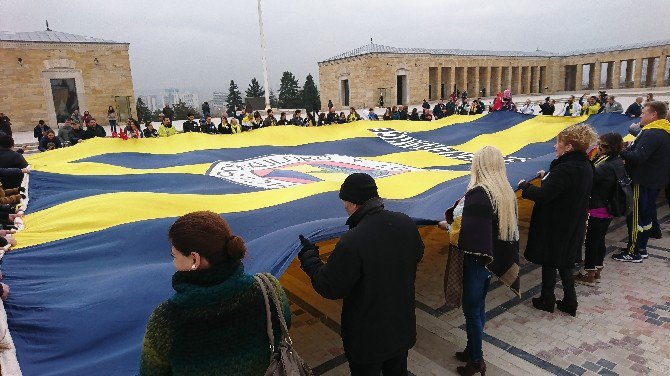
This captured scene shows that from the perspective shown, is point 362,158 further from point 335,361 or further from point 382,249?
point 382,249

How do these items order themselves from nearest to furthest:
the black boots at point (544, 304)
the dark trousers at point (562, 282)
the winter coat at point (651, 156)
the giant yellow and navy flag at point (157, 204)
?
the giant yellow and navy flag at point (157, 204)
the dark trousers at point (562, 282)
the black boots at point (544, 304)
the winter coat at point (651, 156)

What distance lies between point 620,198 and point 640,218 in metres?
1.09

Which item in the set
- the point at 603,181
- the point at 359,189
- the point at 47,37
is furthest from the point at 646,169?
the point at 47,37

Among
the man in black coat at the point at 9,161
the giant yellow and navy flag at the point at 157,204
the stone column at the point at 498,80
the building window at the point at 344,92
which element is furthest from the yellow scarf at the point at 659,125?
the stone column at the point at 498,80

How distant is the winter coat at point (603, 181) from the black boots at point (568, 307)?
110cm

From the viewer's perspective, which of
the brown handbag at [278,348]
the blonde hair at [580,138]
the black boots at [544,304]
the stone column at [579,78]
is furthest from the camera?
the stone column at [579,78]

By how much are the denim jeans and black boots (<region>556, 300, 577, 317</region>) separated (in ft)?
4.58

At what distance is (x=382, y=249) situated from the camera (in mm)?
2090

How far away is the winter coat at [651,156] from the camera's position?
16.3ft

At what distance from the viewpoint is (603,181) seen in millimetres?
4398

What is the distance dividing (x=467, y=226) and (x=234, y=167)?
3894mm

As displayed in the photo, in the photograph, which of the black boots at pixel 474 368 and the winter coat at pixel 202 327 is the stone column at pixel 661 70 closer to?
the black boots at pixel 474 368

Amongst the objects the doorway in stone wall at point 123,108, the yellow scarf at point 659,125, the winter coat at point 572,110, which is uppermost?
the doorway in stone wall at point 123,108

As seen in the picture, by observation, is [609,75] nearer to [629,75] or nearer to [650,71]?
[629,75]
